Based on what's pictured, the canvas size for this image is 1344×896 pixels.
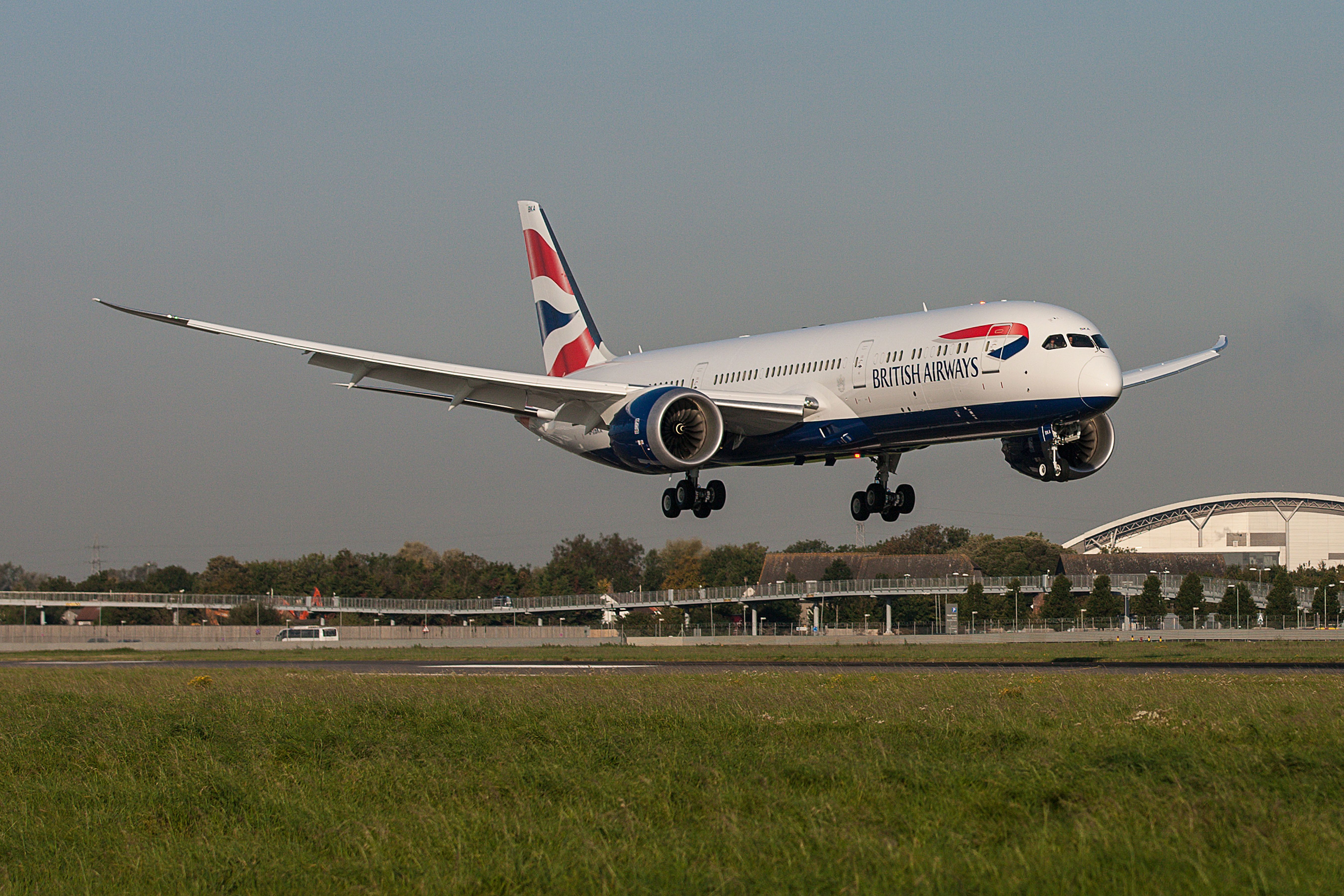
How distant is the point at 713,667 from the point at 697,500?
9624 millimetres

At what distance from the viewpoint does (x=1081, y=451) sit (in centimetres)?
→ 4228

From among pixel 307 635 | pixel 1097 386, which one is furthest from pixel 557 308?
pixel 307 635

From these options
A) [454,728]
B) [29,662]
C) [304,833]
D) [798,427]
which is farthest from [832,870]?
[29,662]

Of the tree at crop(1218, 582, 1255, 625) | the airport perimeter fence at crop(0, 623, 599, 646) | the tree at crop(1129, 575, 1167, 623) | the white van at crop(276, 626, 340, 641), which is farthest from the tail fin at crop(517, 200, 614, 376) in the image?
the tree at crop(1218, 582, 1255, 625)

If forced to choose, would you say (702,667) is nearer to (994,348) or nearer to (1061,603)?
(994,348)

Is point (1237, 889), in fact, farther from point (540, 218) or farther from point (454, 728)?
point (540, 218)

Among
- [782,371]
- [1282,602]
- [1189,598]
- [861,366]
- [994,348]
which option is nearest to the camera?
[994,348]

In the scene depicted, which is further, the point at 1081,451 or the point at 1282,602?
the point at 1282,602

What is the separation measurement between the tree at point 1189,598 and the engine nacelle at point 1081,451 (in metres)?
96.5

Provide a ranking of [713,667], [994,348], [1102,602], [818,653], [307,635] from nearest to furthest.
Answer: [994,348], [713,667], [818,653], [307,635], [1102,602]

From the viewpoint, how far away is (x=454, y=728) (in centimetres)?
2597

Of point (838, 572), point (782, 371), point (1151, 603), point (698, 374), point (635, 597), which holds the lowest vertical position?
point (635, 597)

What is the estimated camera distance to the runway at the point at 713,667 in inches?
1775

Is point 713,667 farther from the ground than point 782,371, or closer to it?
closer to it
